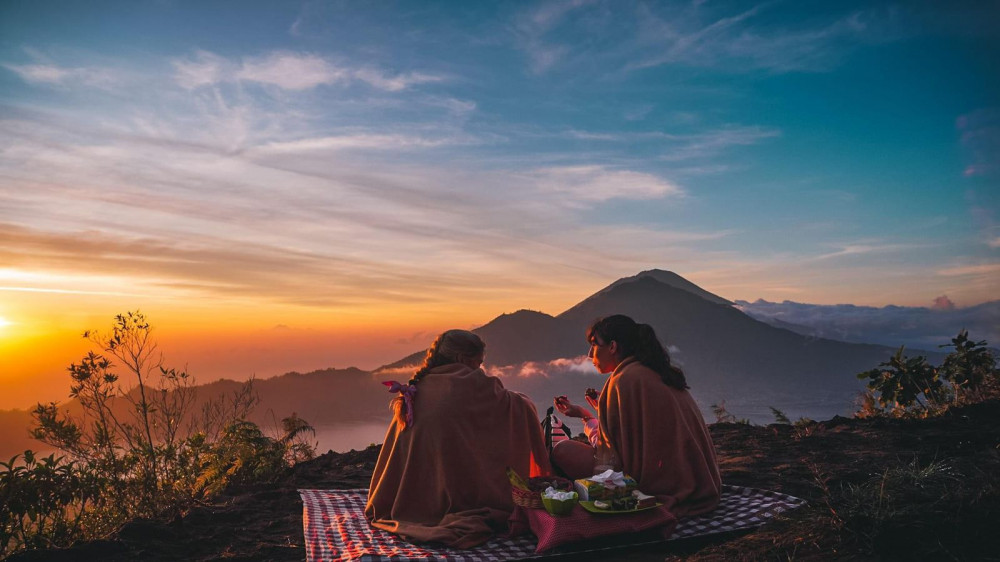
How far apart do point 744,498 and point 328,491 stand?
4.87 meters

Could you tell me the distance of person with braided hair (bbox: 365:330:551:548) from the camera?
5.76m

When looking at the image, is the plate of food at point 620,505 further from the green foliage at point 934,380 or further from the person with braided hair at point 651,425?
the green foliage at point 934,380

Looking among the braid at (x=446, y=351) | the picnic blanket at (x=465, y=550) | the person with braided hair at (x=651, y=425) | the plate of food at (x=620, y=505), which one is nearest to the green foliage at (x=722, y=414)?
the picnic blanket at (x=465, y=550)

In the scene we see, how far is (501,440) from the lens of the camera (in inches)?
236

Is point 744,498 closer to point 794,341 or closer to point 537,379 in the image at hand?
point 537,379

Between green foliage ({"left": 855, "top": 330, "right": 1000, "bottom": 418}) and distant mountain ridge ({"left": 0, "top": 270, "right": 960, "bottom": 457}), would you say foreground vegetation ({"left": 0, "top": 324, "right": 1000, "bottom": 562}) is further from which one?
distant mountain ridge ({"left": 0, "top": 270, "right": 960, "bottom": 457})

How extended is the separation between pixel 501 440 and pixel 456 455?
47 centimetres

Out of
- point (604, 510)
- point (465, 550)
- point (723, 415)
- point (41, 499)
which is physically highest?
point (41, 499)

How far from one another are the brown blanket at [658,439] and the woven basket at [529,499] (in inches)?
37.8

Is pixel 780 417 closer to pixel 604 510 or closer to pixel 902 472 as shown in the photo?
pixel 902 472

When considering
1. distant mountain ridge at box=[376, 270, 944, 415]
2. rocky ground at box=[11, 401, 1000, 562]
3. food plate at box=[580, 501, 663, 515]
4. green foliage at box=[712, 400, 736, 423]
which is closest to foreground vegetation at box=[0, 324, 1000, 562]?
rocky ground at box=[11, 401, 1000, 562]

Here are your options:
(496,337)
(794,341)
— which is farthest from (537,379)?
(794,341)

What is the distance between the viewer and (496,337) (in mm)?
59969

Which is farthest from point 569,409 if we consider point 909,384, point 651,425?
point 909,384
